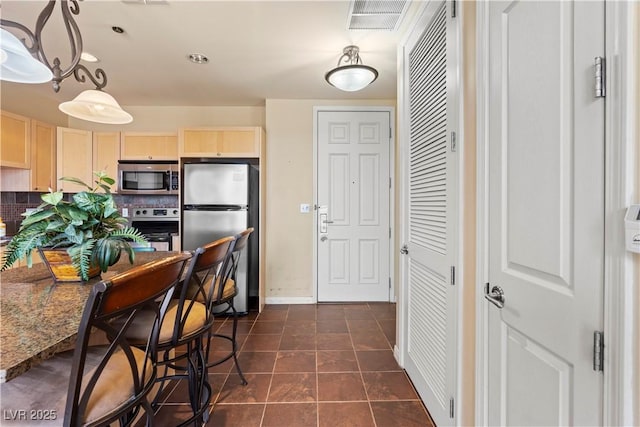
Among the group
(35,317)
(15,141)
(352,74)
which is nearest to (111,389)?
(35,317)

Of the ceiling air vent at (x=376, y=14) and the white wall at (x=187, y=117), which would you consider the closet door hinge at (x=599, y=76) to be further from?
the white wall at (x=187, y=117)

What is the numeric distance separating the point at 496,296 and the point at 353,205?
250cm

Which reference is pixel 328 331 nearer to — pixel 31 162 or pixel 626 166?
pixel 626 166

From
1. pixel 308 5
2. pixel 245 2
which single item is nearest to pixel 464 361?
pixel 308 5

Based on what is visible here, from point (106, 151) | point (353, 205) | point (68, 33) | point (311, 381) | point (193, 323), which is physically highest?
point (68, 33)

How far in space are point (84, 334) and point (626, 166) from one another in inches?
51.7

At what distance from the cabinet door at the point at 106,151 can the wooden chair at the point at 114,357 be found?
3.18m

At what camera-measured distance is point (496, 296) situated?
3.29 ft

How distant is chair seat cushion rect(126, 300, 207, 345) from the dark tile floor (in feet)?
2.20

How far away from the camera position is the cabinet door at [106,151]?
11.0 ft

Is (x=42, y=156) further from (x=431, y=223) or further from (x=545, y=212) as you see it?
(x=545, y=212)

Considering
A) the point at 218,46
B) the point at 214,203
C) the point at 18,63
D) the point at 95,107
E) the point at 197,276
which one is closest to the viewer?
the point at 18,63

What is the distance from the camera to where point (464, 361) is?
4.02 ft

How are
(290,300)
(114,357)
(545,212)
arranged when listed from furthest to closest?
1. (290,300)
2. (114,357)
3. (545,212)
